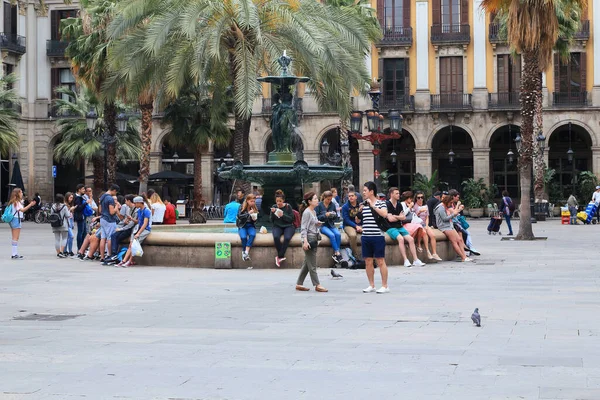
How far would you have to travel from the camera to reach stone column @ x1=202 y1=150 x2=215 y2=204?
5209 cm

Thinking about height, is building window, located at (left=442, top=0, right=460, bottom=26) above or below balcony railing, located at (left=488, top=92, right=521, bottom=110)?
above

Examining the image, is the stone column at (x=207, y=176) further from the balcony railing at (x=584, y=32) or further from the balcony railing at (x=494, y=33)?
the balcony railing at (x=584, y=32)

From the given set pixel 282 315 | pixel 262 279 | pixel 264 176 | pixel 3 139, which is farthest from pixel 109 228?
pixel 3 139

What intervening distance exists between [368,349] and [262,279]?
23.5 feet

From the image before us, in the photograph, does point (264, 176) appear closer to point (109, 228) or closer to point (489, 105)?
point (109, 228)

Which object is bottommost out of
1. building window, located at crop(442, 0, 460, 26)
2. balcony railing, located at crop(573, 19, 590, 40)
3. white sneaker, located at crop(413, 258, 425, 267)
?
white sneaker, located at crop(413, 258, 425, 267)

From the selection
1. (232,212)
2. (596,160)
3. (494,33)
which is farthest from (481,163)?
(232,212)

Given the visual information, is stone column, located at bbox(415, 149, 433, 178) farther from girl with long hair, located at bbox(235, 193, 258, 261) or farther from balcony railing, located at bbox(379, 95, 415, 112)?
girl with long hair, located at bbox(235, 193, 258, 261)

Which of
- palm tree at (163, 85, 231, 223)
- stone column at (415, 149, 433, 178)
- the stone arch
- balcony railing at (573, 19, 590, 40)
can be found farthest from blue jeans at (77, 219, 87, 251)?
balcony railing at (573, 19, 590, 40)

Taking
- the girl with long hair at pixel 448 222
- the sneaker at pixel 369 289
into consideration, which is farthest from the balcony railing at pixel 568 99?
the sneaker at pixel 369 289

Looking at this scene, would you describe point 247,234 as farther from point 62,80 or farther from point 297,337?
point 62,80

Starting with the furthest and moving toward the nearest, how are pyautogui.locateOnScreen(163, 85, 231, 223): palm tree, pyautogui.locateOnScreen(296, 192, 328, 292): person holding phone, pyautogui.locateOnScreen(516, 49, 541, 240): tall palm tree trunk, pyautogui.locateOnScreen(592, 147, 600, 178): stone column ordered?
1. pyautogui.locateOnScreen(592, 147, 600, 178): stone column
2. pyautogui.locateOnScreen(163, 85, 231, 223): palm tree
3. pyautogui.locateOnScreen(516, 49, 541, 240): tall palm tree trunk
4. pyautogui.locateOnScreen(296, 192, 328, 292): person holding phone

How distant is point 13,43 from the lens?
167 feet

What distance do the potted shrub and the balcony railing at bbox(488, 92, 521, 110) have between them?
400 cm
